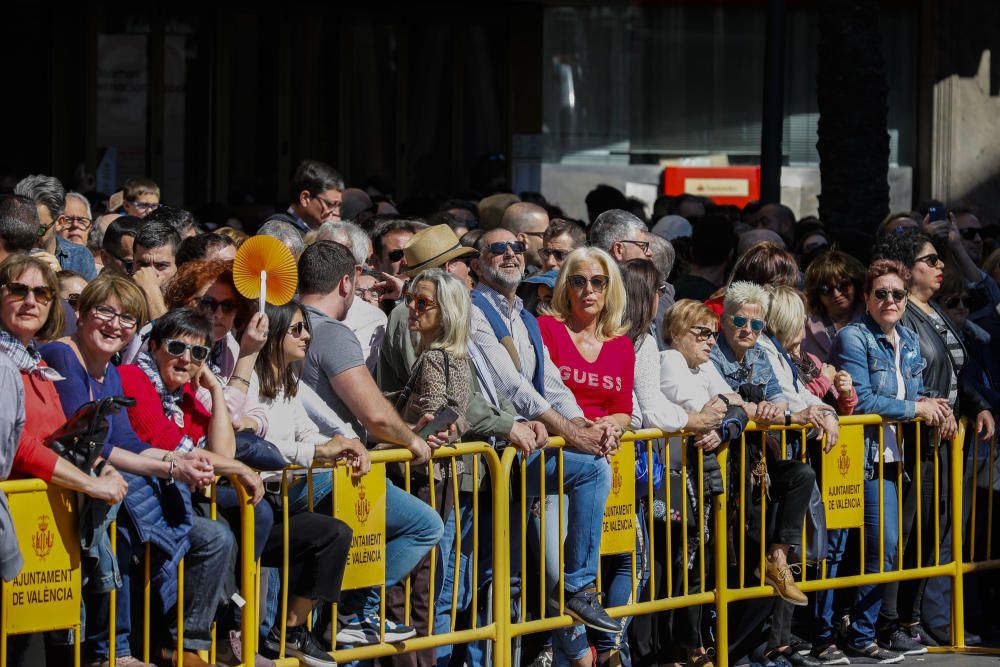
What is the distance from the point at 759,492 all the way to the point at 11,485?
3.87m

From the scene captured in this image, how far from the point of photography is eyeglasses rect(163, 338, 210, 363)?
6305 mm

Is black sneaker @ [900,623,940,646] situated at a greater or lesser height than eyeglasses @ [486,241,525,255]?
lesser

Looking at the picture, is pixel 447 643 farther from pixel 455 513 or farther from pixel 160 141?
pixel 160 141

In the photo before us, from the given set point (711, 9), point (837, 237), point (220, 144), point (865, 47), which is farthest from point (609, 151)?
point (837, 237)

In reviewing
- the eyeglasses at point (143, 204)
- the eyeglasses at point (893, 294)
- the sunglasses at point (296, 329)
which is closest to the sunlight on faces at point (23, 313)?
the sunglasses at point (296, 329)

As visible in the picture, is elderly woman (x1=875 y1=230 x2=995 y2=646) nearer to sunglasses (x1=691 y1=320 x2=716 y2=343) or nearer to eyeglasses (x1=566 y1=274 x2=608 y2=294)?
sunglasses (x1=691 y1=320 x2=716 y2=343)

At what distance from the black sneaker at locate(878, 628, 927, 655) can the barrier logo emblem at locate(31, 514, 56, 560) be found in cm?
474

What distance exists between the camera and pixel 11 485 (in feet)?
19.2

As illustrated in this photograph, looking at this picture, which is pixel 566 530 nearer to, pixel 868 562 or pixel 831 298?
pixel 868 562

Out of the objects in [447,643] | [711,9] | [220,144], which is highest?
[711,9]

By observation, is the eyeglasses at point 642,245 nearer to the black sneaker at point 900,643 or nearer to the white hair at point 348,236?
the white hair at point 348,236

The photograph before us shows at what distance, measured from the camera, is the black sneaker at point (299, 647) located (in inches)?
268

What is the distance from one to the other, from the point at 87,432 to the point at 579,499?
8.29 feet

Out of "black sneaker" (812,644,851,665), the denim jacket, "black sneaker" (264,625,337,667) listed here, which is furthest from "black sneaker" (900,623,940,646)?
"black sneaker" (264,625,337,667)
